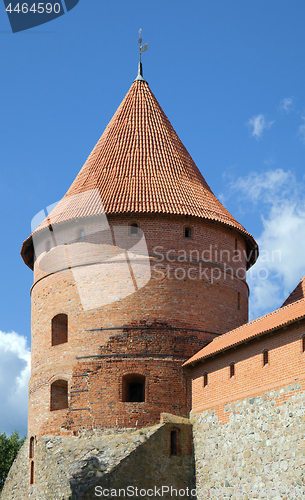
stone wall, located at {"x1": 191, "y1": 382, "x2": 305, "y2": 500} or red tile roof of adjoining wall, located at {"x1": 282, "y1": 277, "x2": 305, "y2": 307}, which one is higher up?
red tile roof of adjoining wall, located at {"x1": 282, "y1": 277, "x2": 305, "y2": 307}

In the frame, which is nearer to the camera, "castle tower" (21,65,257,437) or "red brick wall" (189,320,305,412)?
"red brick wall" (189,320,305,412)

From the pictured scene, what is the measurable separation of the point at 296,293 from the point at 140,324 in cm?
393

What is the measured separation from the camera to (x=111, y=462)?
15.4 metres

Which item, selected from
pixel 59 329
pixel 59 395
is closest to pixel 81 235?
pixel 59 329

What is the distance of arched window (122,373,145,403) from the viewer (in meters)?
16.8

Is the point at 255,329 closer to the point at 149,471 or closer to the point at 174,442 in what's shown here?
the point at 174,442

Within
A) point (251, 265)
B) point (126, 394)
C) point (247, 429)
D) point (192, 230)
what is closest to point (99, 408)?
point (126, 394)

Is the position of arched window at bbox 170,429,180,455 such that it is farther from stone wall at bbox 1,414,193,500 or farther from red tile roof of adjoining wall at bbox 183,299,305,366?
red tile roof of adjoining wall at bbox 183,299,305,366

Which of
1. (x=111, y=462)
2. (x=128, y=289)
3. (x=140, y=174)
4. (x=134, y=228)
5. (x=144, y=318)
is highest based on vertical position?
(x=140, y=174)

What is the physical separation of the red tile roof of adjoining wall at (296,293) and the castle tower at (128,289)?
133 cm

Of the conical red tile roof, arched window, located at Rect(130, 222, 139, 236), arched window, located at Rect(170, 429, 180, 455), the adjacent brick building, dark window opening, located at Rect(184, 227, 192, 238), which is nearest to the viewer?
the adjacent brick building

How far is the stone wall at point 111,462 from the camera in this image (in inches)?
599

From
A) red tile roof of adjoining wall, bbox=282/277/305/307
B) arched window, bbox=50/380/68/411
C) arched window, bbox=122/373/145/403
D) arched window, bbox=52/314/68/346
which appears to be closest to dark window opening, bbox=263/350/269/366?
arched window, bbox=122/373/145/403

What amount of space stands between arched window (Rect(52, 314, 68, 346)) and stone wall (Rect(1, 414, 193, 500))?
2.34 metres
